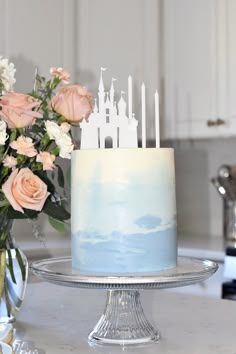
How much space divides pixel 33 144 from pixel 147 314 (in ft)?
1.25

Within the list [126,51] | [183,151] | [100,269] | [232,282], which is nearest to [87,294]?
[100,269]

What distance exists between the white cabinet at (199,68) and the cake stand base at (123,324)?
5.97 ft

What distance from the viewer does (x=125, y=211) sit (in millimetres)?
925

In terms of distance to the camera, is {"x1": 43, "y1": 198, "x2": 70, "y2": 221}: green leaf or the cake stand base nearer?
the cake stand base

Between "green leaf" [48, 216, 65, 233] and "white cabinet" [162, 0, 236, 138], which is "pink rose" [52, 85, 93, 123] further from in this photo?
"white cabinet" [162, 0, 236, 138]

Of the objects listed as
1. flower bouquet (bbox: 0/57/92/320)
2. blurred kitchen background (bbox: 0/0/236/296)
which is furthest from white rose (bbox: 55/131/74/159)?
blurred kitchen background (bbox: 0/0/236/296)

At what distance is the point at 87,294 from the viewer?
55.6 inches

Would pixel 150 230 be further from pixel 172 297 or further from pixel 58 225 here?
pixel 172 297

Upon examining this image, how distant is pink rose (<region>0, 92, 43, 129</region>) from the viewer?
39.9 inches

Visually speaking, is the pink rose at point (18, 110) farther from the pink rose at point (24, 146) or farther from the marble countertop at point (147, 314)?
the marble countertop at point (147, 314)

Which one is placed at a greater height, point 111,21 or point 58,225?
point 111,21

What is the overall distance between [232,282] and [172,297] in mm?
1050

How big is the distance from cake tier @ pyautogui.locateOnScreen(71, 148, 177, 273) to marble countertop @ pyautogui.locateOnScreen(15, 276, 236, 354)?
0.11 meters

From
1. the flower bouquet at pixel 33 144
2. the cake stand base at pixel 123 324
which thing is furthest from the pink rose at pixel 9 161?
the cake stand base at pixel 123 324
